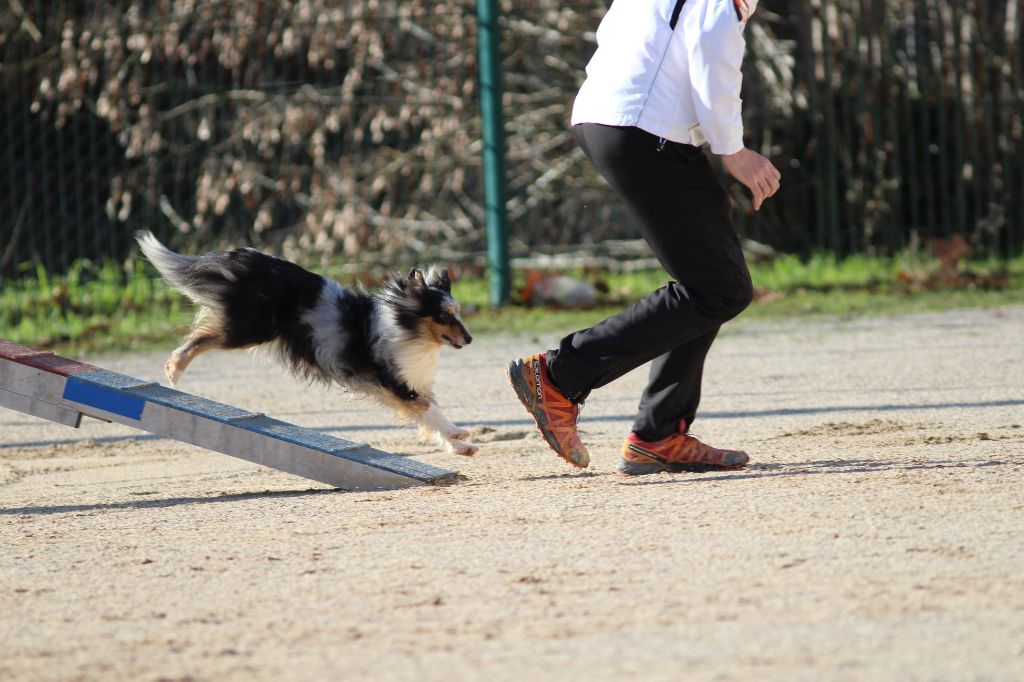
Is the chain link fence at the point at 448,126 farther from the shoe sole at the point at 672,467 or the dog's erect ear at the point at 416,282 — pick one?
the shoe sole at the point at 672,467

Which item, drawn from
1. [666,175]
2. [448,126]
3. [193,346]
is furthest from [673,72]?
[448,126]

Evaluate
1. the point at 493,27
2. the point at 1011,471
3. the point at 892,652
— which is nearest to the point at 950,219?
the point at 493,27

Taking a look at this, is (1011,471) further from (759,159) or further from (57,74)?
(57,74)

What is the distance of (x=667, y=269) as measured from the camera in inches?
179

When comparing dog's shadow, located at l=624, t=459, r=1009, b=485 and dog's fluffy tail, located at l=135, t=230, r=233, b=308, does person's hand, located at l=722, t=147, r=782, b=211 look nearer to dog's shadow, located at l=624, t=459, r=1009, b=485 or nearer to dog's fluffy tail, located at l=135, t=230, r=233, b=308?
dog's shadow, located at l=624, t=459, r=1009, b=485

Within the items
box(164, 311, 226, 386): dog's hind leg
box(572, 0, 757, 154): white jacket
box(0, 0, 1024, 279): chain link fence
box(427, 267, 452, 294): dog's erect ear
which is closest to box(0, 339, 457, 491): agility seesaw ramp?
box(164, 311, 226, 386): dog's hind leg

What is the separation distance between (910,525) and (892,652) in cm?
112

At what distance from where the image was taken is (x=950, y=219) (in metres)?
12.0

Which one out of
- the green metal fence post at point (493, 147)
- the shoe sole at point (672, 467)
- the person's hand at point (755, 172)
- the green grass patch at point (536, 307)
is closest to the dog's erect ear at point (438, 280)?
the shoe sole at point (672, 467)

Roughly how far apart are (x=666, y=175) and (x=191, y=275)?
2466 millimetres

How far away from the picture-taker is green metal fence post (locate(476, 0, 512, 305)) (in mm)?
10391

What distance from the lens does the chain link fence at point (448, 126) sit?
452 inches

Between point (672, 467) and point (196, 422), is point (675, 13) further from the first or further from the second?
point (196, 422)

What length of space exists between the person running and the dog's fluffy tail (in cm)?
171
